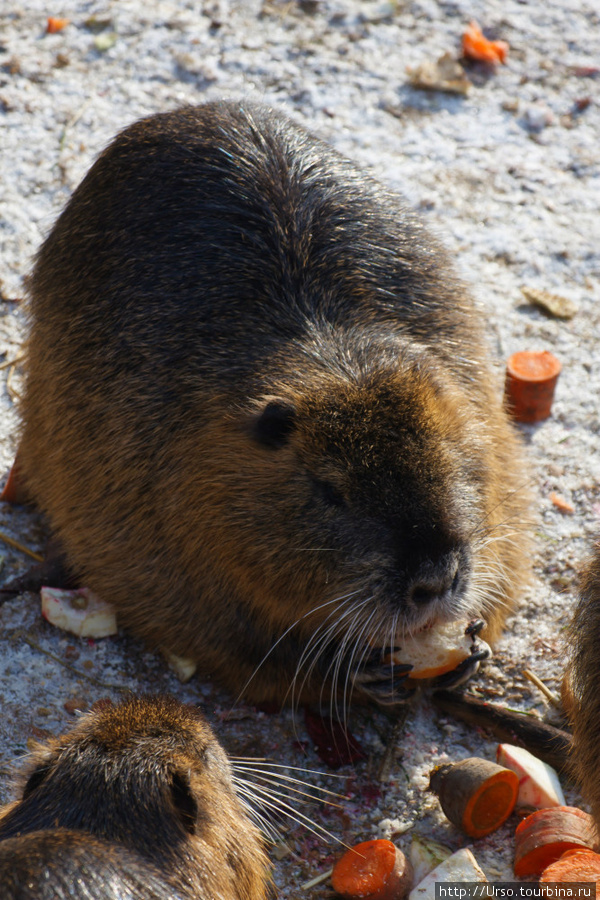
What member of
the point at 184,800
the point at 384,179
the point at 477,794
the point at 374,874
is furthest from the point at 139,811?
the point at 384,179

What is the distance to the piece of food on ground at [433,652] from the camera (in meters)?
3.02

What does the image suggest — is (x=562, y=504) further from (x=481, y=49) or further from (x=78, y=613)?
(x=481, y=49)

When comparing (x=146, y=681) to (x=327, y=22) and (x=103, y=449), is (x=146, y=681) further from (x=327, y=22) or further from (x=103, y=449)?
(x=327, y=22)

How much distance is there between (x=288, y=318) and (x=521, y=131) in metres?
3.04

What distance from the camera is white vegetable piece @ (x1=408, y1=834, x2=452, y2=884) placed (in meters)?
2.69

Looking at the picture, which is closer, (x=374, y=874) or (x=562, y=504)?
(x=374, y=874)

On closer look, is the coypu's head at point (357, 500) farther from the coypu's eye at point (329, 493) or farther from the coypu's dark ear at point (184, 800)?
the coypu's dark ear at point (184, 800)

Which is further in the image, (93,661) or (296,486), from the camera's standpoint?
(93,661)

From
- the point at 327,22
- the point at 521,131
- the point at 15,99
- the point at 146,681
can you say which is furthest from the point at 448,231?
the point at 146,681

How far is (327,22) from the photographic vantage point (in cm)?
602

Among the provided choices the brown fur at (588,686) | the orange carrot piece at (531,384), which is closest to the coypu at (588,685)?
the brown fur at (588,686)

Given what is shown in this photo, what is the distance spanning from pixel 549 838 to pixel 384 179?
111 inches

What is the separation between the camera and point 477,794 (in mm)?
2725

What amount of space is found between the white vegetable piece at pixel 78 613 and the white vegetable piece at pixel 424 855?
1198 mm
